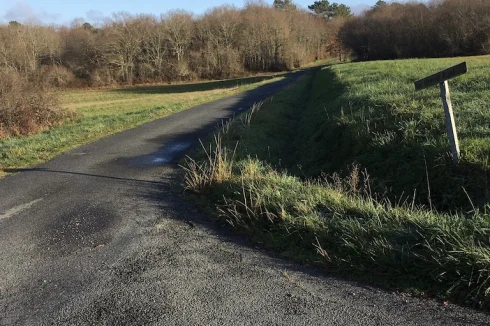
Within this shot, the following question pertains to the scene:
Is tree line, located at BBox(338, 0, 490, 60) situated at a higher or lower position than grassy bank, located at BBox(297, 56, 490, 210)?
higher

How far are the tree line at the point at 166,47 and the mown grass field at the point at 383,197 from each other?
7146 cm

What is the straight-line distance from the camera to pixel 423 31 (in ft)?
203

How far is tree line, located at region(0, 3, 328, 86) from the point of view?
76.2m

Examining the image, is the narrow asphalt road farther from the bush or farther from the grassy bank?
the bush

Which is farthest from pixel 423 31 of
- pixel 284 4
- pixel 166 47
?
pixel 284 4

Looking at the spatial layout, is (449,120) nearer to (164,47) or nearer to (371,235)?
(371,235)

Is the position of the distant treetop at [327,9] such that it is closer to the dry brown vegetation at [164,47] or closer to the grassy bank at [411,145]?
the dry brown vegetation at [164,47]

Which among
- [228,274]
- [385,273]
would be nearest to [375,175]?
[385,273]

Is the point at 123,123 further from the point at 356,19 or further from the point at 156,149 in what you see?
the point at 356,19

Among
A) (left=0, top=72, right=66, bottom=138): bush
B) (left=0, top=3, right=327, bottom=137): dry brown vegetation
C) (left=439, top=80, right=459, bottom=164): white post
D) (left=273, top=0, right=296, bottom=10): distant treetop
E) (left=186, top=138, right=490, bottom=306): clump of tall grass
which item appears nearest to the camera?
(left=186, top=138, right=490, bottom=306): clump of tall grass

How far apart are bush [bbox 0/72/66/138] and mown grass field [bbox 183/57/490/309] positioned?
1082cm

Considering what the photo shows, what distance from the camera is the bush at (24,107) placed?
17062 mm

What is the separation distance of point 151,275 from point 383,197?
368 cm

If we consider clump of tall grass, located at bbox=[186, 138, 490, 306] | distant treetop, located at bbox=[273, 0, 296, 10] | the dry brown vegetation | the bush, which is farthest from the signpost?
distant treetop, located at bbox=[273, 0, 296, 10]
